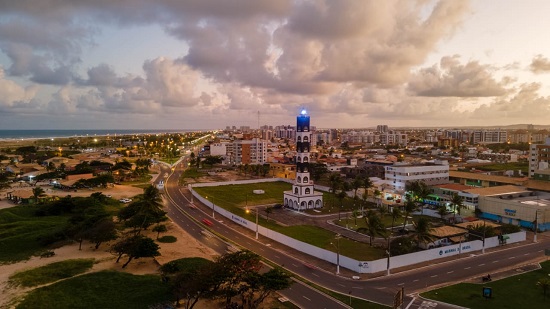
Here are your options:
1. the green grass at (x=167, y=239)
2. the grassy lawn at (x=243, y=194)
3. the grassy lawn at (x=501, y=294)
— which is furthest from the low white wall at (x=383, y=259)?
the grassy lawn at (x=243, y=194)

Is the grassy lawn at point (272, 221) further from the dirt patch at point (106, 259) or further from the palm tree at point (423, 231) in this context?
the dirt patch at point (106, 259)

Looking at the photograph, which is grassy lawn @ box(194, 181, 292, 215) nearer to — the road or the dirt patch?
the road

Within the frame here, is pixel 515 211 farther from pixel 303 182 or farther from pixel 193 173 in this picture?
pixel 193 173

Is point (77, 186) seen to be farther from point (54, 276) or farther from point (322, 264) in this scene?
point (322, 264)

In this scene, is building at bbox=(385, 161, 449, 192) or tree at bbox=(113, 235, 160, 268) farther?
building at bbox=(385, 161, 449, 192)

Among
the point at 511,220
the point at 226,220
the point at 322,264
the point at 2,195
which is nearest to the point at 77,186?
the point at 2,195

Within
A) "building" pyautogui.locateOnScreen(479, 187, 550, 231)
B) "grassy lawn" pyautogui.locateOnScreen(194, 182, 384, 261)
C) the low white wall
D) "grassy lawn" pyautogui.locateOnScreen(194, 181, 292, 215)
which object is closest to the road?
the low white wall
